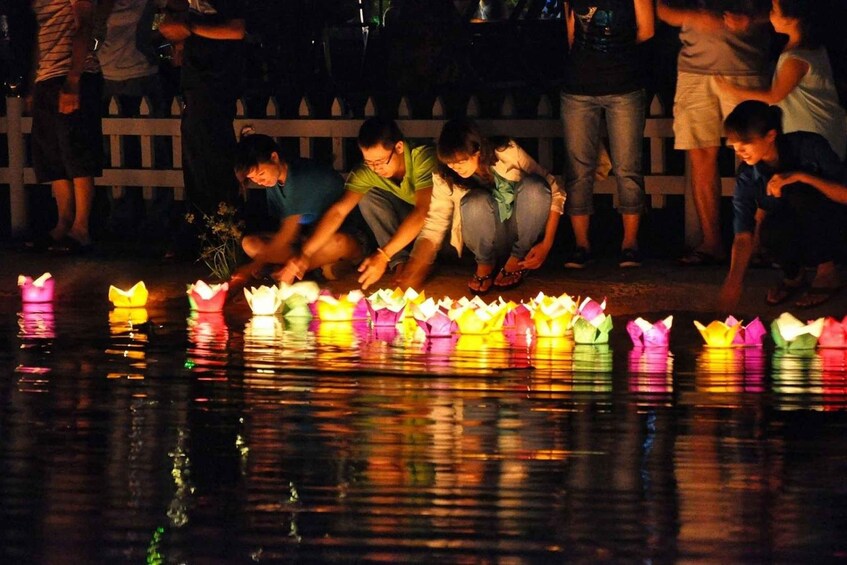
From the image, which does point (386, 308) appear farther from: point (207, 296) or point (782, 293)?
point (782, 293)

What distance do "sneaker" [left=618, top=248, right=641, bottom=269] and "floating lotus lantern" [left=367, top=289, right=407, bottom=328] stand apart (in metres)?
1.82

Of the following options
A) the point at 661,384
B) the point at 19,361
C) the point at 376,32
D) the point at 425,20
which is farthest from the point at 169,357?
the point at 376,32

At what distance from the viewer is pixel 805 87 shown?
1109cm

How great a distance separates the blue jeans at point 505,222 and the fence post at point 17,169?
15.2 ft

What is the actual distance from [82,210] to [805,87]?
5266mm

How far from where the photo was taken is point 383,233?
1184 centimetres

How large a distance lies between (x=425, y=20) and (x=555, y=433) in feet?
43.3

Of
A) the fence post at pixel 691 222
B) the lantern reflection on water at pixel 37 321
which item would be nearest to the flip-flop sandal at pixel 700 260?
the fence post at pixel 691 222

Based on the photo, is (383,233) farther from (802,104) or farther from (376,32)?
(376,32)

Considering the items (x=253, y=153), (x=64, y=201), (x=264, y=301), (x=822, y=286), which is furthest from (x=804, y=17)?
(x=64, y=201)

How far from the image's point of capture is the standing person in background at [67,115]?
13.2 m

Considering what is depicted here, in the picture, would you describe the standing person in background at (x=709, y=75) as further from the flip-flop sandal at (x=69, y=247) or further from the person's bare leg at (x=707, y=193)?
the flip-flop sandal at (x=69, y=247)

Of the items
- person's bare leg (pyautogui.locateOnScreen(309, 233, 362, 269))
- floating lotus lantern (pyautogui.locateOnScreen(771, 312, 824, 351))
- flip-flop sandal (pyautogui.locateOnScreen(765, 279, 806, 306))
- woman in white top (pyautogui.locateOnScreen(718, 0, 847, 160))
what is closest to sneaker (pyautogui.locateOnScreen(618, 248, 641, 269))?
flip-flop sandal (pyautogui.locateOnScreen(765, 279, 806, 306))

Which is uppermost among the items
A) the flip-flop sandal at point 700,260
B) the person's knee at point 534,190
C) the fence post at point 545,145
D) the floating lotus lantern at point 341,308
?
the fence post at point 545,145
